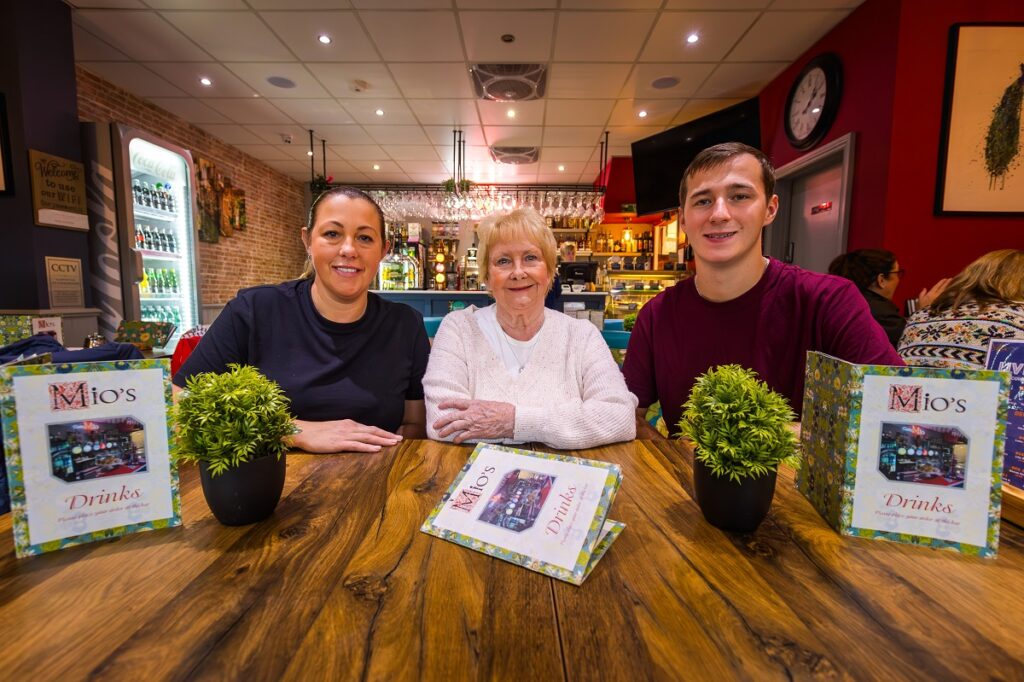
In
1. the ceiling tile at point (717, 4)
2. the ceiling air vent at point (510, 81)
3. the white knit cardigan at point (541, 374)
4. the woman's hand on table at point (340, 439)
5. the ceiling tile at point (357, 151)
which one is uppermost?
the ceiling tile at point (717, 4)

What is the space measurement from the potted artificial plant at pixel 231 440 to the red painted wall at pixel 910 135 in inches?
153

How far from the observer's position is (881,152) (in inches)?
124

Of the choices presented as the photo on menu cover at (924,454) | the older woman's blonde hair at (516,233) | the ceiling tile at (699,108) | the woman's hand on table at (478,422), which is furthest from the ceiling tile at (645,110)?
the photo on menu cover at (924,454)

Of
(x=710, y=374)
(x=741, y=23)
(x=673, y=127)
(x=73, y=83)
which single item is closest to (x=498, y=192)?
(x=673, y=127)

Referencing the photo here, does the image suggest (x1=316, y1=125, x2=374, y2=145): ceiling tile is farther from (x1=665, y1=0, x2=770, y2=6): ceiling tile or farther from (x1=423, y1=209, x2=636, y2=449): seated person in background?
(x1=423, y1=209, x2=636, y2=449): seated person in background

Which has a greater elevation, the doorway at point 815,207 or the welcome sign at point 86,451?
the doorway at point 815,207

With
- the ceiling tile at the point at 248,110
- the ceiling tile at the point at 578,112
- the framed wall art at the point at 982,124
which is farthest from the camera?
the ceiling tile at the point at 248,110

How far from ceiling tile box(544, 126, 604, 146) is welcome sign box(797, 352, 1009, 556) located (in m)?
5.56

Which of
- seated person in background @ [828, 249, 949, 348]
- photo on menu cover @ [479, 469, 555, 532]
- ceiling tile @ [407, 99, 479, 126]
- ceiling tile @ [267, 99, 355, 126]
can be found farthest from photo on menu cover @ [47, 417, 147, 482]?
ceiling tile @ [267, 99, 355, 126]

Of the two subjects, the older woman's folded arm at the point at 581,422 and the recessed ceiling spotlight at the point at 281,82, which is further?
the recessed ceiling spotlight at the point at 281,82

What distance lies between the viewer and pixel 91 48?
3947 millimetres

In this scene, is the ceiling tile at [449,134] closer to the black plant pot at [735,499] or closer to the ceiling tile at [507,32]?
the ceiling tile at [507,32]

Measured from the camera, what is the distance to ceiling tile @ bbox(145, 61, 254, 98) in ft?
13.8

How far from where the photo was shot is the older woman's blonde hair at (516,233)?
1.59m
